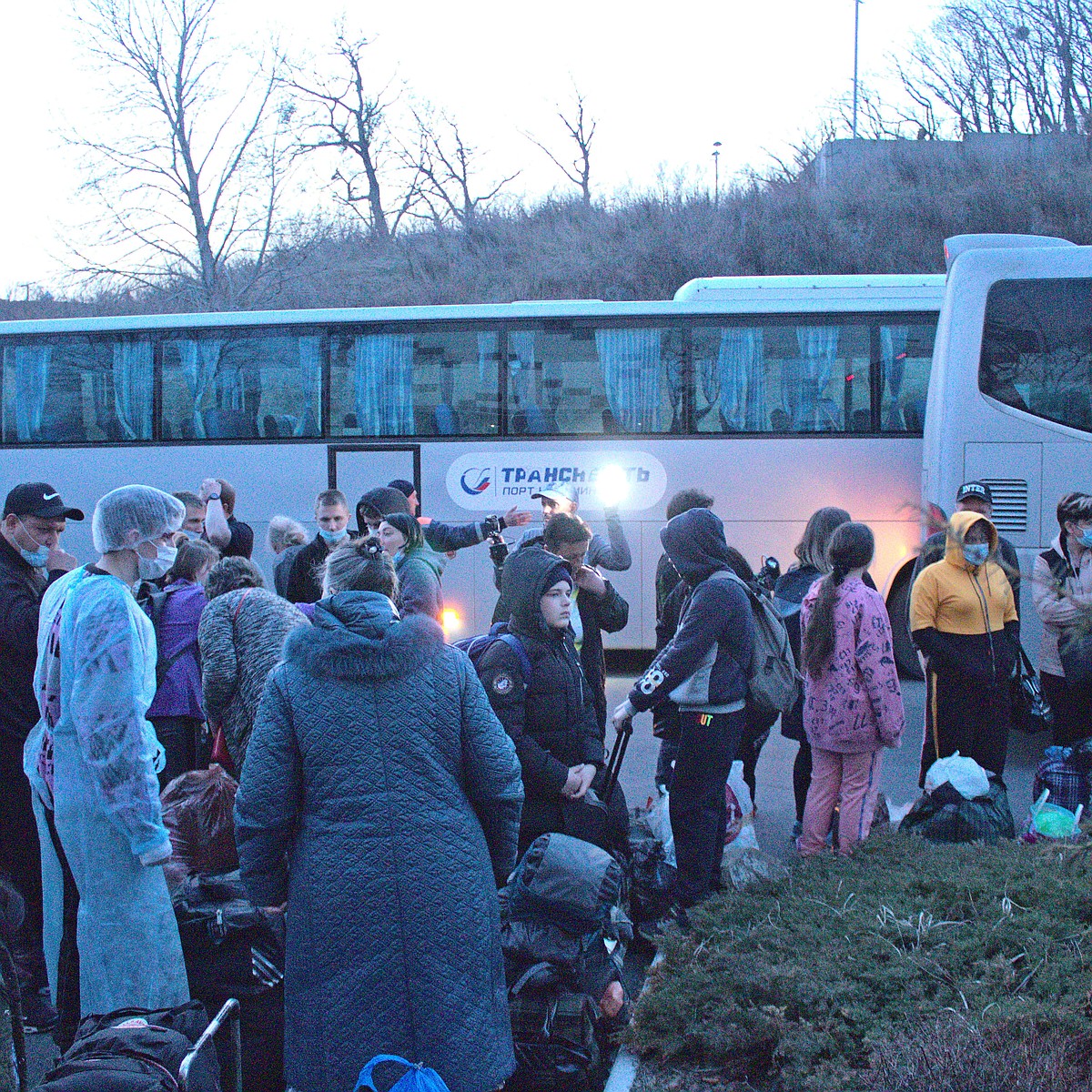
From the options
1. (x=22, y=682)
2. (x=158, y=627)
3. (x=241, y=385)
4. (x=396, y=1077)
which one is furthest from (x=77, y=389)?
(x=396, y=1077)

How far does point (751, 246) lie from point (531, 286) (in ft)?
19.1

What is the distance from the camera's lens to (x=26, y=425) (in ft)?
38.3

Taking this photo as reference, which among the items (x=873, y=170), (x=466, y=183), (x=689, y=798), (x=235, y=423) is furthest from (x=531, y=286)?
(x=689, y=798)

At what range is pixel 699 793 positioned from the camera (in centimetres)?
455

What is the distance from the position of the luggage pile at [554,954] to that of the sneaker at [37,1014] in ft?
6.27

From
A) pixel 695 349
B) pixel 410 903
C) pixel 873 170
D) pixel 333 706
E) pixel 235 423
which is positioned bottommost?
pixel 410 903

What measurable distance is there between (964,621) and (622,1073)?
318cm

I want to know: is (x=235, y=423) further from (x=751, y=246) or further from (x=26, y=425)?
(x=751, y=246)

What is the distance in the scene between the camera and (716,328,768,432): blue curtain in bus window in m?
10.7

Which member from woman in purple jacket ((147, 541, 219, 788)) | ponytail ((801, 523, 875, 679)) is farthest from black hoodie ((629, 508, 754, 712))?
woman in purple jacket ((147, 541, 219, 788))

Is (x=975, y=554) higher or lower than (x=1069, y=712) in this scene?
higher

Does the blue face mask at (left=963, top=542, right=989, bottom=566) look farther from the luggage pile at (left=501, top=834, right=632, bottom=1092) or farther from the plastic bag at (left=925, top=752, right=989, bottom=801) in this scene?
the plastic bag at (left=925, top=752, right=989, bottom=801)

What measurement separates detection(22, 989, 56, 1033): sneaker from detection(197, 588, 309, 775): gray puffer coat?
1199 mm

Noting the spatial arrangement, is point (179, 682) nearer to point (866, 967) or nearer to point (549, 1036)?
point (549, 1036)
